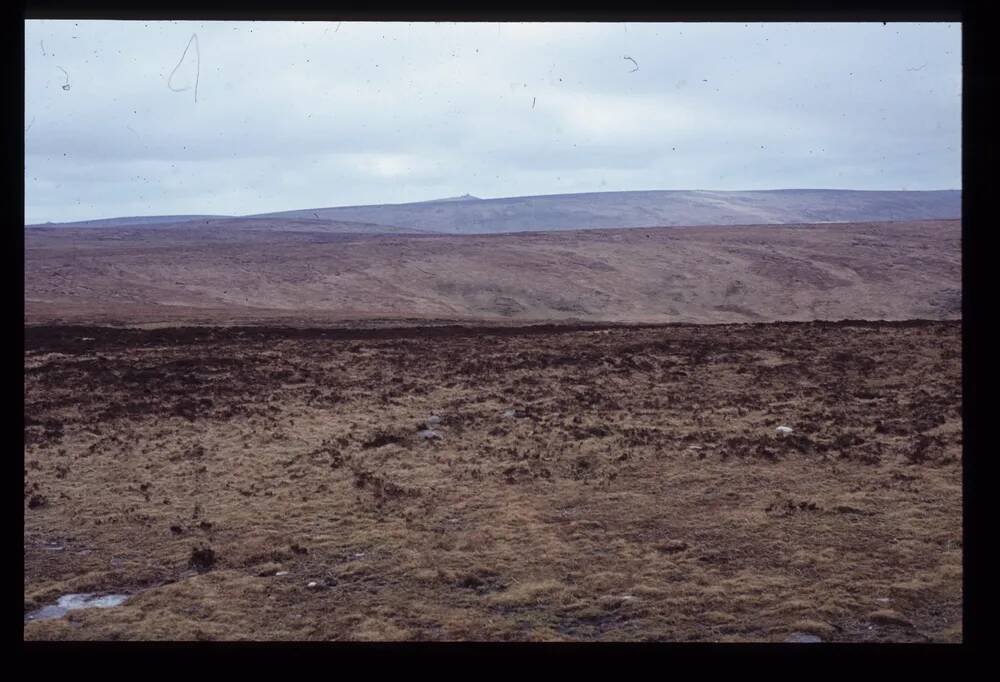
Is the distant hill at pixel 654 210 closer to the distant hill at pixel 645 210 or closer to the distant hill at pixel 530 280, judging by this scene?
the distant hill at pixel 645 210

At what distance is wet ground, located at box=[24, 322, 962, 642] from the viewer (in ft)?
22.9

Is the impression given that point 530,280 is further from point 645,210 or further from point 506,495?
point 645,210

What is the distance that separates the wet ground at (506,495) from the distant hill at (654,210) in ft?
454

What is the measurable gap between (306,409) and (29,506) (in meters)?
6.31

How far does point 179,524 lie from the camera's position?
32.0 feet

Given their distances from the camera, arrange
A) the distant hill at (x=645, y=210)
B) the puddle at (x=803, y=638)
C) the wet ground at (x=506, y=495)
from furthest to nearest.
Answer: the distant hill at (x=645, y=210)
the wet ground at (x=506, y=495)
the puddle at (x=803, y=638)

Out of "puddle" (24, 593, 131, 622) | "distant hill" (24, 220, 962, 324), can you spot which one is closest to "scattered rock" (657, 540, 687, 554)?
"puddle" (24, 593, 131, 622)

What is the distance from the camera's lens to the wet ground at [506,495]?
6.98m

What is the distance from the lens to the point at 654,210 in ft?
539

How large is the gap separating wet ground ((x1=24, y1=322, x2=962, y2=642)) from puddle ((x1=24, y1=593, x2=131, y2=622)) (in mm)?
59

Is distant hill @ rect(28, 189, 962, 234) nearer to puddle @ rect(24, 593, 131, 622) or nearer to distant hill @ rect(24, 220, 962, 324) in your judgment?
distant hill @ rect(24, 220, 962, 324)

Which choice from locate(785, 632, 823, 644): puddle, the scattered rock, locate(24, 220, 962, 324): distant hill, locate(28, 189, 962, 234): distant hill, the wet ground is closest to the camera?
locate(785, 632, 823, 644): puddle

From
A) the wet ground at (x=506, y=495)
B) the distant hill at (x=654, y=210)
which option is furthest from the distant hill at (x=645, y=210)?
the wet ground at (x=506, y=495)

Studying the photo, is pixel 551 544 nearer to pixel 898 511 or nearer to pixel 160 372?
pixel 898 511
